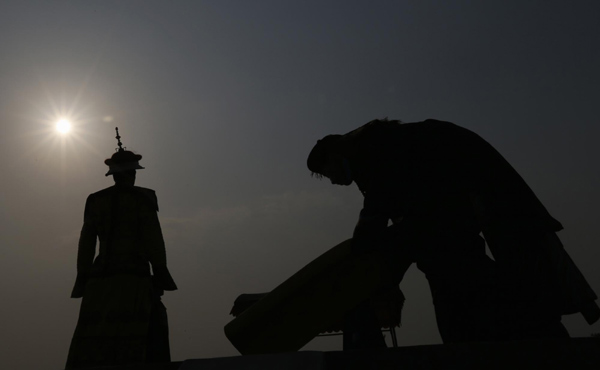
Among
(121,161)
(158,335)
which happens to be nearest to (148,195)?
(121,161)

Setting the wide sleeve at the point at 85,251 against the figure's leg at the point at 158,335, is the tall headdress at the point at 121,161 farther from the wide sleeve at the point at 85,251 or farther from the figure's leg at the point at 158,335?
the figure's leg at the point at 158,335

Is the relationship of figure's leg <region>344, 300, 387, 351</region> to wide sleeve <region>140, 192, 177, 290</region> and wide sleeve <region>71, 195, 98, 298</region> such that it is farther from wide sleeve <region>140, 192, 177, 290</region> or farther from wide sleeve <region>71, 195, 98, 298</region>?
wide sleeve <region>71, 195, 98, 298</region>

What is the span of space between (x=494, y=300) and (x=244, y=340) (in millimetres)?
1249

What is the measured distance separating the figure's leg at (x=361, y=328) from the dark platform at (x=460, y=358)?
1317 mm

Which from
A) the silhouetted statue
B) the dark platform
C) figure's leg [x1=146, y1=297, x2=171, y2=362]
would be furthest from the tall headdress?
the dark platform

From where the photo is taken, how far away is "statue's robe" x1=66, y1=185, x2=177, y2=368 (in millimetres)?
5094

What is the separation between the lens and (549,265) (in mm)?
2945

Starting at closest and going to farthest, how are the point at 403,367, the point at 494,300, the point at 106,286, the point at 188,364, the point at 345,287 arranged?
the point at 403,367
the point at 188,364
the point at 494,300
the point at 345,287
the point at 106,286

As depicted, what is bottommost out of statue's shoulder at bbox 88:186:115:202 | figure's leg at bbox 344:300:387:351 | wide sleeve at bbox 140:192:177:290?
figure's leg at bbox 344:300:387:351

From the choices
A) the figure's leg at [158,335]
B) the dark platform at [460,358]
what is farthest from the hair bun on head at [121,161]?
the dark platform at [460,358]

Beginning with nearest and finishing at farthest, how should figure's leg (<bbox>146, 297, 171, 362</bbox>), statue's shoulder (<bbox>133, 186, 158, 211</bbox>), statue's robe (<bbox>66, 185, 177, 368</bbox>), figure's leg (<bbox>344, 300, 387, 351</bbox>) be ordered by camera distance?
figure's leg (<bbox>344, 300, 387, 351</bbox>), statue's robe (<bbox>66, 185, 177, 368</bbox>), figure's leg (<bbox>146, 297, 171, 362</bbox>), statue's shoulder (<bbox>133, 186, 158, 211</bbox>)

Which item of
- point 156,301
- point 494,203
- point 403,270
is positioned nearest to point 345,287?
point 403,270

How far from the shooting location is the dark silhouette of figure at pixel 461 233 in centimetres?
291

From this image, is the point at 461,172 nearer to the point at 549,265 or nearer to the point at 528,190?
the point at 528,190
